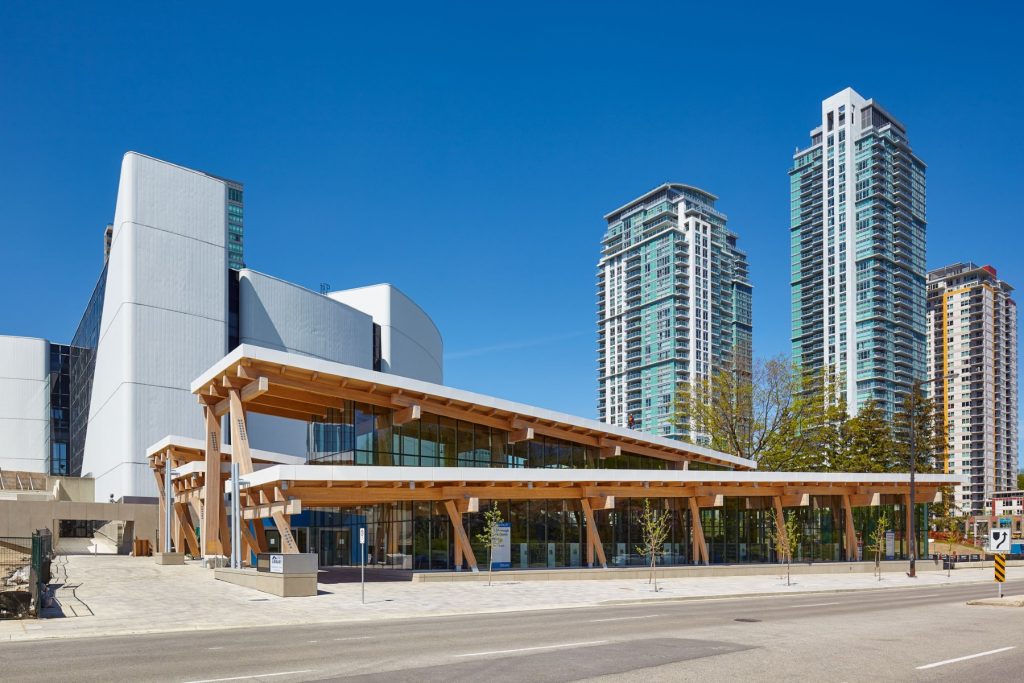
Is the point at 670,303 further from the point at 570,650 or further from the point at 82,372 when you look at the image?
the point at 570,650

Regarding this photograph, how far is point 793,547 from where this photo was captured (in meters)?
52.3

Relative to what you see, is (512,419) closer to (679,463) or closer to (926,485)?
(679,463)

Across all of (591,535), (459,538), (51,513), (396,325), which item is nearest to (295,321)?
(396,325)

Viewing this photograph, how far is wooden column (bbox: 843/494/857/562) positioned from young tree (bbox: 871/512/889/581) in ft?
3.71

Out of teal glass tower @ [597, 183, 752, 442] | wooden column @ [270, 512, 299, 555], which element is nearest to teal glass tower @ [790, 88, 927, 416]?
teal glass tower @ [597, 183, 752, 442]

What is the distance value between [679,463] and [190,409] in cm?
3836

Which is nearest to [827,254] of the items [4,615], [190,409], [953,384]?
[953,384]

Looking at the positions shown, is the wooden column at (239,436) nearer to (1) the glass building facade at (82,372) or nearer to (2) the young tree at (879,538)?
(2) the young tree at (879,538)

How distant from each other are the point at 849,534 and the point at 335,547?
31268 mm

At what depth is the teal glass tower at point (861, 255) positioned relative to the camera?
173 meters

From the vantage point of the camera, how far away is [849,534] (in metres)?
56.8

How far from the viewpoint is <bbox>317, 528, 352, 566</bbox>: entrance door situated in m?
49.8

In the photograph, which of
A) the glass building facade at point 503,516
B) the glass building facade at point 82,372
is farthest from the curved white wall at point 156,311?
the glass building facade at point 503,516

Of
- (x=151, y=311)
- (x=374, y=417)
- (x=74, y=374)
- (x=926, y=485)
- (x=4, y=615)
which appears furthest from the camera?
(x=74, y=374)
